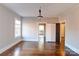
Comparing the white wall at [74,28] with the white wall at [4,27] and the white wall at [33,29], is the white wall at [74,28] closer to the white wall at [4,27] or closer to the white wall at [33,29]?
the white wall at [4,27]

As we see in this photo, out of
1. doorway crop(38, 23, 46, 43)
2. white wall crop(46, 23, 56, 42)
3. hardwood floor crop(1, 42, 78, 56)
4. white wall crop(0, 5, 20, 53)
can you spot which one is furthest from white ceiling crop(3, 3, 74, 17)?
doorway crop(38, 23, 46, 43)

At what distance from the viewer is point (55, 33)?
12.2 meters

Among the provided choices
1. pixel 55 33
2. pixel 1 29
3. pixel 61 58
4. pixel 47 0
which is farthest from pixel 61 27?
pixel 61 58

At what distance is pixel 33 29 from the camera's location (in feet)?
41.2

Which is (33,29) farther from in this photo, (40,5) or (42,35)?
(40,5)

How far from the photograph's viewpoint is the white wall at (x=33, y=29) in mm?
12297

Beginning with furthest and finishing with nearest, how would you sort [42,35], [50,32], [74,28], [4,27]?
[42,35] → [50,32] → [74,28] → [4,27]

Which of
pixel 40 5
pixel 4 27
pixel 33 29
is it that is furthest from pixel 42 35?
pixel 40 5

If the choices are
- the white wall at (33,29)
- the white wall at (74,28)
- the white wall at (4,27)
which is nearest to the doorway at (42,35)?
the white wall at (33,29)

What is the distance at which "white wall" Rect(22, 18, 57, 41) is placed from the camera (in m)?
12.3

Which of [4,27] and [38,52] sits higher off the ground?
[4,27]

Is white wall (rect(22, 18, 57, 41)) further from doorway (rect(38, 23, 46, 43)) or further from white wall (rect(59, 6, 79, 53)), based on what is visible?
white wall (rect(59, 6, 79, 53))

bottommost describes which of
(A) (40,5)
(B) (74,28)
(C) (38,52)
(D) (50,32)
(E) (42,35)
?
(C) (38,52)

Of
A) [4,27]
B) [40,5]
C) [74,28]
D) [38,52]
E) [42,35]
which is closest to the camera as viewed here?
[40,5]
